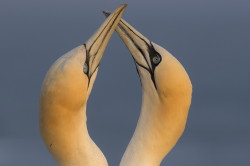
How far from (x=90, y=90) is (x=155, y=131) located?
4.95ft

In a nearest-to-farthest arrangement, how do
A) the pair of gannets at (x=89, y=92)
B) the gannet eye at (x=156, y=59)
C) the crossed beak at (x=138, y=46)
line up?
the pair of gannets at (x=89, y=92) < the gannet eye at (x=156, y=59) < the crossed beak at (x=138, y=46)

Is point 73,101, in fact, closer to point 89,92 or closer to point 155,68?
point 89,92

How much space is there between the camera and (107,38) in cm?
1858

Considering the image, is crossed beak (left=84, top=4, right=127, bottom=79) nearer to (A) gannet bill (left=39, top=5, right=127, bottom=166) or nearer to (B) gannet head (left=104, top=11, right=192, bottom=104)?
Result: (A) gannet bill (left=39, top=5, right=127, bottom=166)

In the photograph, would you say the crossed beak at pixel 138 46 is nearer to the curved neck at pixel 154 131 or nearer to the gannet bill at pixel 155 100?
the gannet bill at pixel 155 100

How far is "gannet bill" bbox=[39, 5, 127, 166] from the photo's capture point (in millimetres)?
17609

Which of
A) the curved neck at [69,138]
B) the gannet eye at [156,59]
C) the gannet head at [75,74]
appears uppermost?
the gannet eye at [156,59]

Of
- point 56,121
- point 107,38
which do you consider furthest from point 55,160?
point 107,38

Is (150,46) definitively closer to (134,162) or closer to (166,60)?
(166,60)

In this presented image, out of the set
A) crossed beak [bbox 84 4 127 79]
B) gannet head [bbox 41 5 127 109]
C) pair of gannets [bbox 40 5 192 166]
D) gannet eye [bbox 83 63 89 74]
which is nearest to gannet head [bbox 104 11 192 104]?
pair of gannets [bbox 40 5 192 166]

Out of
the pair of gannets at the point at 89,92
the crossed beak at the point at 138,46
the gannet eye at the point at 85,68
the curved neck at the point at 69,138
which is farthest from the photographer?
the crossed beak at the point at 138,46

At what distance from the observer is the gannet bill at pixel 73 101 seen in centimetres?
1761

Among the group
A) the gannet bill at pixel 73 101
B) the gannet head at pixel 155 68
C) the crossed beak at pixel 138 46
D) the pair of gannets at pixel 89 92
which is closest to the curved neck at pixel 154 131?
the pair of gannets at pixel 89 92

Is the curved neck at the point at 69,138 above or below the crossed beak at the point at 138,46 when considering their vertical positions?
below
